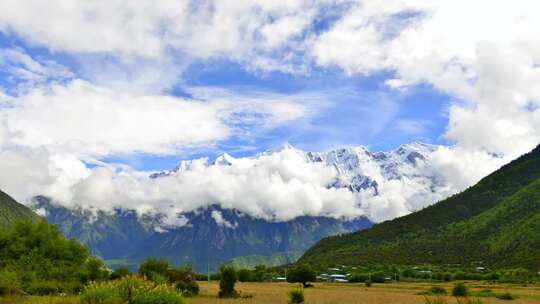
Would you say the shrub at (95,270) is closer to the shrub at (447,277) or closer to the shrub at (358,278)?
the shrub at (358,278)

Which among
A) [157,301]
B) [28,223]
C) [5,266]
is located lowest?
[157,301]

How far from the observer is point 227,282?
7344cm

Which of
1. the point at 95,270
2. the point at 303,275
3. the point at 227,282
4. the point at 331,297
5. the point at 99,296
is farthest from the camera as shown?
the point at 303,275

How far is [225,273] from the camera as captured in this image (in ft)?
245

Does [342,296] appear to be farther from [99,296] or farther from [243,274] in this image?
[243,274]

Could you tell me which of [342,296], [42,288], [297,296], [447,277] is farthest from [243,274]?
[297,296]

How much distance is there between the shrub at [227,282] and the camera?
2857 inches

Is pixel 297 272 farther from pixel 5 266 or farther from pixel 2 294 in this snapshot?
pixel 2 294

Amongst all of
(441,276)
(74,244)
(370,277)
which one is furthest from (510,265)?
(74,244)

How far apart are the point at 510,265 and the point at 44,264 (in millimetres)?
145036

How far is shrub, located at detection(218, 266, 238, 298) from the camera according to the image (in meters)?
72.6

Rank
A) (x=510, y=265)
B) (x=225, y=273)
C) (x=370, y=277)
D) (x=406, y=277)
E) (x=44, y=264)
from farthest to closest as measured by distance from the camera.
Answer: (x=510, y=265) < (x=406, y=277) < (x=370, y=277) < (x=225, y=273) < (x=44, y=264)

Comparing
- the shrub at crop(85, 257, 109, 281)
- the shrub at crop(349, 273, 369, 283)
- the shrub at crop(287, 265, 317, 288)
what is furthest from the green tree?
the shrub at crop(85, 257, 109, 281)

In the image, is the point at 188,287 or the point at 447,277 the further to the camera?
the point at 447,277
